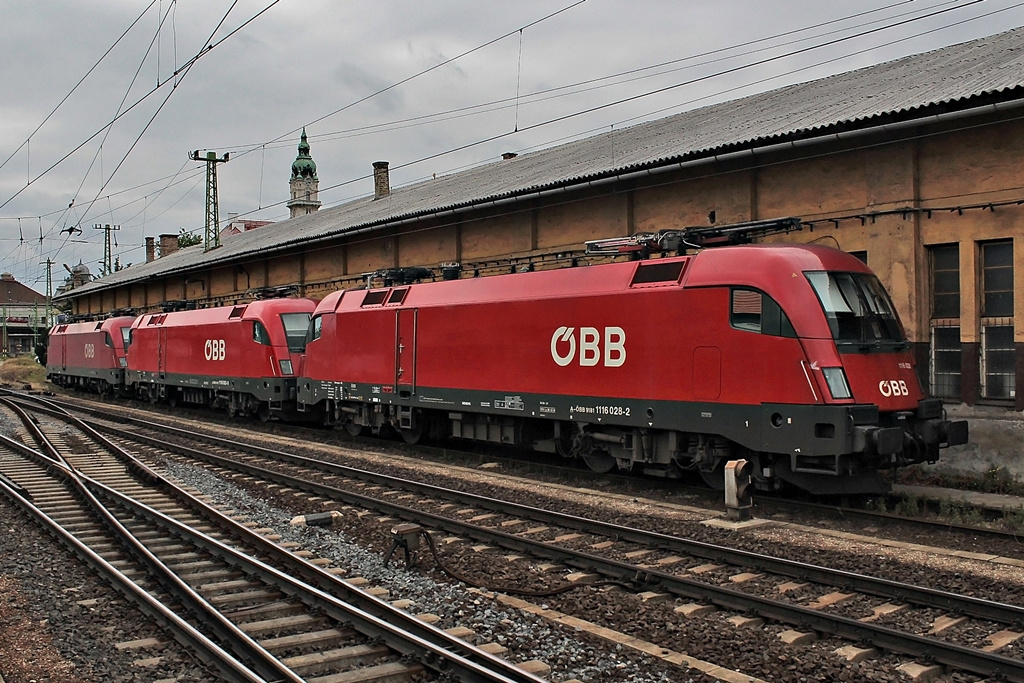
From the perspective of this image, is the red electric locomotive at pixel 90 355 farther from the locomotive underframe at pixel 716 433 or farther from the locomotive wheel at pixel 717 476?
the locomotive wheel at pixel 717 476

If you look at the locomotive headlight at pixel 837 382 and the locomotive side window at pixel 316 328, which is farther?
the locomotive side window at pixel 316 328

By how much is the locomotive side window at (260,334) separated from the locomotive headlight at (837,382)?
16065mm

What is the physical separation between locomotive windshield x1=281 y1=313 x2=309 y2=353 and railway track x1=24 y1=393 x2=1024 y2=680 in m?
11.5

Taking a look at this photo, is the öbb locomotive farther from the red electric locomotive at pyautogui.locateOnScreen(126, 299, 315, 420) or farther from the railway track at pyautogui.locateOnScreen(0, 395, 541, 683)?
the railway track at pyautogui.locateOnScreen(0, 395, 541, 683)

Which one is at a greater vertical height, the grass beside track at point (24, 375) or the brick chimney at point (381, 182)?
the brick chimney at point (381, 182)

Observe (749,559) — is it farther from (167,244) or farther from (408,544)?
(167,244)

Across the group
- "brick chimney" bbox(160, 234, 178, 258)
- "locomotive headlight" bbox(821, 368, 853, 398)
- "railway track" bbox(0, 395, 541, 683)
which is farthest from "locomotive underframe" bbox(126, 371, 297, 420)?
"brick chimney" bbox(160, 234, 178, 258)

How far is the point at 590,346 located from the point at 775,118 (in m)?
7.17

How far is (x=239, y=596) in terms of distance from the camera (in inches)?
309

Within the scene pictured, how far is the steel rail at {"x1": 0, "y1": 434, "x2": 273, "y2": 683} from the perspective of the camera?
6.05 meters

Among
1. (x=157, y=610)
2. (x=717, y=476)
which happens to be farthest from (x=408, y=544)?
(x=717, y=476)

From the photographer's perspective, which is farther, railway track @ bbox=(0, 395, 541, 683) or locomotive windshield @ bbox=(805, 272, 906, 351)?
locomotive windshield @ bbox=(805, 272, 906, 351)

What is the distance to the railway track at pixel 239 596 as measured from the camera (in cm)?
614

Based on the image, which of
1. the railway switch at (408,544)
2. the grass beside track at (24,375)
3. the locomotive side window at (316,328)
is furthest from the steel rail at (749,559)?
the grass beside track at (24,375)
